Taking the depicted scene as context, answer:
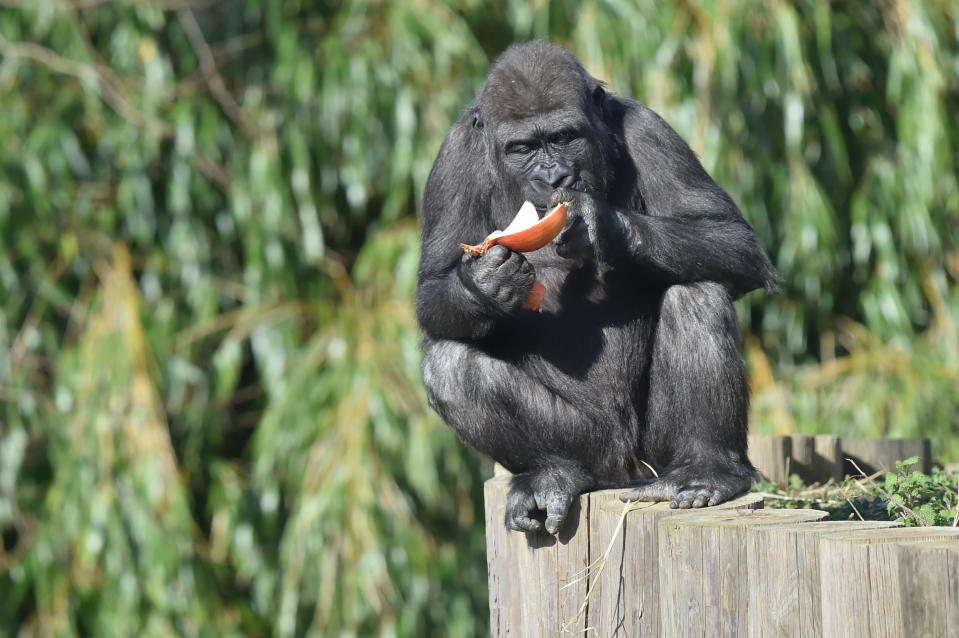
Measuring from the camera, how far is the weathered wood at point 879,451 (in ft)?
18.4

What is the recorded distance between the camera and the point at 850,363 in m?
7.83

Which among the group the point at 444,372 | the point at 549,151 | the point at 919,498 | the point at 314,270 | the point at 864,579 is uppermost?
the point at 314,270

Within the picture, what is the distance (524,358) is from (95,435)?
4111 millimetres

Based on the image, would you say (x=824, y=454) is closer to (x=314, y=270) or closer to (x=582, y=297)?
(x=582, y=297)

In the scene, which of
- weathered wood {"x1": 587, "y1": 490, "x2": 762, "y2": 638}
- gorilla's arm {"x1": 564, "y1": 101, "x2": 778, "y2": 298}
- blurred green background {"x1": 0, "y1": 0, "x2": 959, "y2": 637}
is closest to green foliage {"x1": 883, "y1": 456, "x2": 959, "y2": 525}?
weathered wood {"x1": 587, "y1": 490, "x2": 762, "y2": 638}

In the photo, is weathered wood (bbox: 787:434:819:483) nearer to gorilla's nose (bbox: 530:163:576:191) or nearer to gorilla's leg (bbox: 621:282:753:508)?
gorilla's leg (bbox: 621:282:753:508)

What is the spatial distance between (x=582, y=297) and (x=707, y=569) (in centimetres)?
144

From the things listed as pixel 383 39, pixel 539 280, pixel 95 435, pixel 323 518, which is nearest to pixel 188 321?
pixel 95 435

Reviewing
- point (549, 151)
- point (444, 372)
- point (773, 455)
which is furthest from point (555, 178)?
point (773, 455)

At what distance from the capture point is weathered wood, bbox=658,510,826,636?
290 centimetres

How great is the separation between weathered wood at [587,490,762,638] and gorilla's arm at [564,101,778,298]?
827 millimetres

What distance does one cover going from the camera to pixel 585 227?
12.2 feet

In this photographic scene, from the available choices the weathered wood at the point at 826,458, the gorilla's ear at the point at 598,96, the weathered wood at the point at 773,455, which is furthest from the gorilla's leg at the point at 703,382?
the weathered wood at the point at 826,458

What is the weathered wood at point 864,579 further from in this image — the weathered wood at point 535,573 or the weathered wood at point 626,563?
the weathered wood at point 535,573
